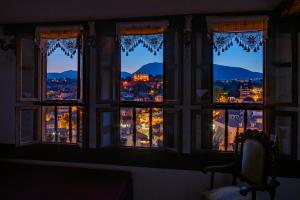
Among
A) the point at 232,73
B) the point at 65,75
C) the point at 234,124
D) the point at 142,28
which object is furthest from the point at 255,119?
the point at 65,75

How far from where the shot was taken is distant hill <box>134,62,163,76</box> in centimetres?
317

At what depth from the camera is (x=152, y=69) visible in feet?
10.5

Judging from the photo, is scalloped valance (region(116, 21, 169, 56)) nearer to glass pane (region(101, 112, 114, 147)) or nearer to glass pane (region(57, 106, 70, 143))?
glass pane (region(101, 112, 114, 147))

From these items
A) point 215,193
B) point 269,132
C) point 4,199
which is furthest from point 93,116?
point 269,132

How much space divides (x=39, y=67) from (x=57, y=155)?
3.87 ft

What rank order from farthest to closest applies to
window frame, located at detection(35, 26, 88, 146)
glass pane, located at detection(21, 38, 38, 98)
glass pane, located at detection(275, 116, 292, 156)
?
glass pane, located at detection(21, 38, 38, 98) < window frame, located at detection(35, 26, 88, 146) < glass pane, located at detection(275, 116, 292, 156)

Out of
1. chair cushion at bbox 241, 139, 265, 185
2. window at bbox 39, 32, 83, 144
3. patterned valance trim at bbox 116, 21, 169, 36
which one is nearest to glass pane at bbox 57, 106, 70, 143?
window at bbox 39, 32, 83, 144

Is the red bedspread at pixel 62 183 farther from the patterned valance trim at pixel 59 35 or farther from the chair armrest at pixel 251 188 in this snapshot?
the patterned valance trim at pixel 59 35

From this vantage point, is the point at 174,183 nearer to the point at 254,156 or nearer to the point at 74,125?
the point at 254,156

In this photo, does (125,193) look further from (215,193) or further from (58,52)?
(58,52)

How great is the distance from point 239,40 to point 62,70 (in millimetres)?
2223

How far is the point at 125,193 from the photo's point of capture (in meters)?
2.85

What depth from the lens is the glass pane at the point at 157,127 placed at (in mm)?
3219

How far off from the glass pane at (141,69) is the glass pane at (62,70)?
658 millimetres
